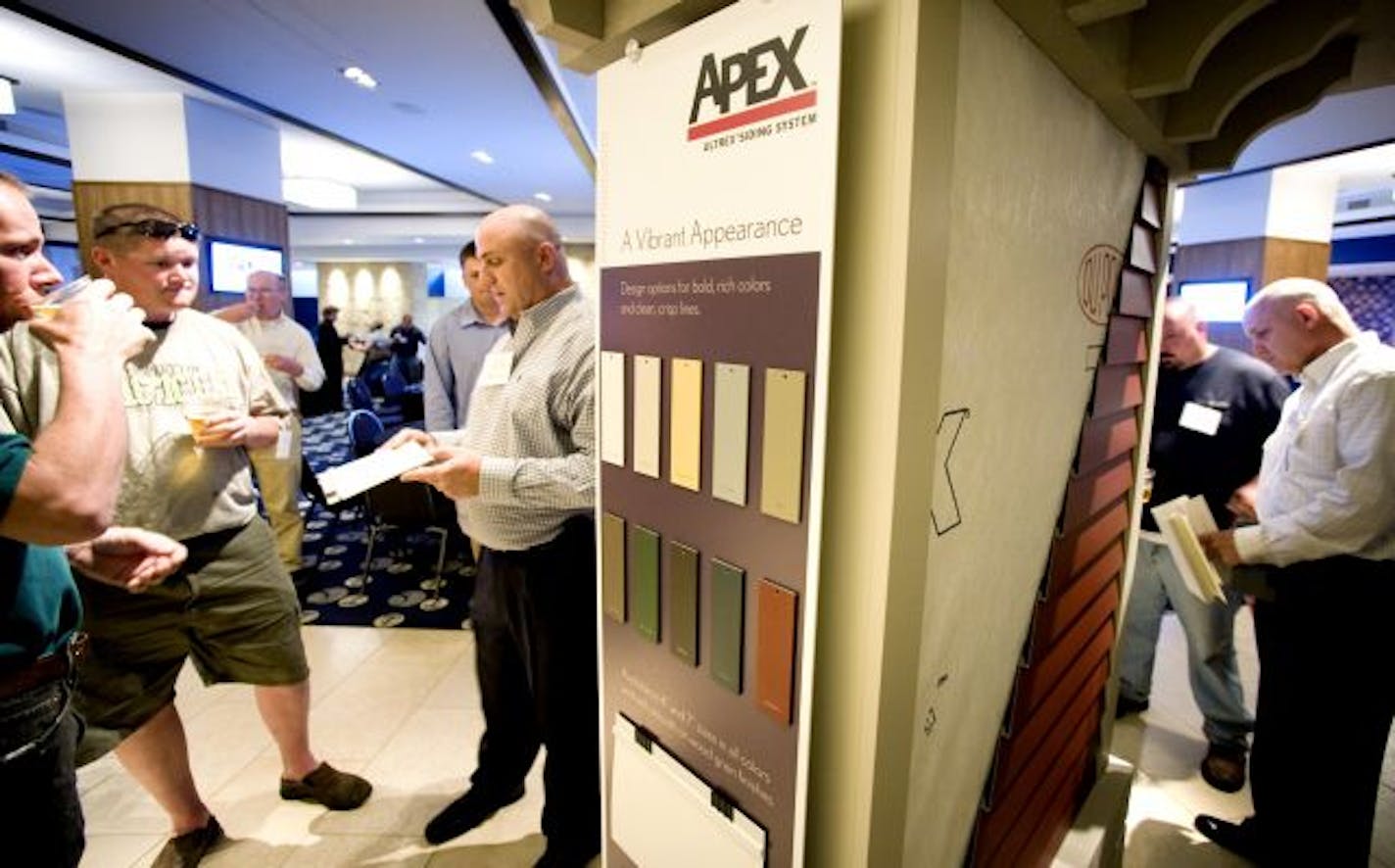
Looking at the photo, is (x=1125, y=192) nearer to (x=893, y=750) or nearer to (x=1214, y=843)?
(x=893, y=750)

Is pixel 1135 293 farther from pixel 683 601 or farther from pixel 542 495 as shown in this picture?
pixel 542 495

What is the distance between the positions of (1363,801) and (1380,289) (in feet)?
40.4

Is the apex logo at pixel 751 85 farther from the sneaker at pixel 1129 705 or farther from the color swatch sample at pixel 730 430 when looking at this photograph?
the sneaker at pixel 1129 705

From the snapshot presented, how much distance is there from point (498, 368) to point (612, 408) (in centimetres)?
70

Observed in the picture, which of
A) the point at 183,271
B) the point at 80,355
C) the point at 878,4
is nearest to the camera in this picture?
the point at 878,4

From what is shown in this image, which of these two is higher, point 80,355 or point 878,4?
point 878,4

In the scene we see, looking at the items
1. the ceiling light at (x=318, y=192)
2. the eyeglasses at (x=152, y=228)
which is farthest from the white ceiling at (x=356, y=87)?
the eyeglasses at (x=152, y=228)

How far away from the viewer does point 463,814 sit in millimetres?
2156

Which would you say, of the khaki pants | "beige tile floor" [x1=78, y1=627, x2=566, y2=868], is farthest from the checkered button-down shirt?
the khaki pants

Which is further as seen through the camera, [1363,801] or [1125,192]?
[1363,801]

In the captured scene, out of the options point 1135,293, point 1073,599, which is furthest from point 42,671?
point 1135,293

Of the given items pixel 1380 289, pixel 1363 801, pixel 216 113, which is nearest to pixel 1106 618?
pixel 1363 801

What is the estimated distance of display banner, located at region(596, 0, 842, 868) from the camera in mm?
911

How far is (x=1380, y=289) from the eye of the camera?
1028 cm
